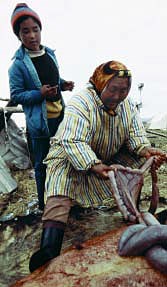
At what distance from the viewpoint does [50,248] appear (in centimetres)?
257

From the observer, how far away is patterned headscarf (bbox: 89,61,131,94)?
282 cm

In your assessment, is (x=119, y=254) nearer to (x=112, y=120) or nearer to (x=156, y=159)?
(x=156, y=159)

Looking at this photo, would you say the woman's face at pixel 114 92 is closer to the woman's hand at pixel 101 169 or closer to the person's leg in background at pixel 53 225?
the woman's hand at pixel 101 169

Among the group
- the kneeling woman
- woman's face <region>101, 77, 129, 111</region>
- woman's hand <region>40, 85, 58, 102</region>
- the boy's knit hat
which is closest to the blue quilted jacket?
woman's hand <region>40, 85, 58, 102</region>

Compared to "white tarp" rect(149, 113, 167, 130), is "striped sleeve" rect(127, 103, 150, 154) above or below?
above

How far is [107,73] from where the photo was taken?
9.37 feet

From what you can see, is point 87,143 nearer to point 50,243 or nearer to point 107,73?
point 107,73

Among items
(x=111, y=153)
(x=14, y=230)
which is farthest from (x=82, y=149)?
(x=14, y=230)

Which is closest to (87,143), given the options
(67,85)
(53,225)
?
(53,225)

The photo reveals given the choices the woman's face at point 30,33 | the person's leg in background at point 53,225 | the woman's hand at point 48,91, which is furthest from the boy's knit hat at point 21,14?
the person's leg in background at point 53,225

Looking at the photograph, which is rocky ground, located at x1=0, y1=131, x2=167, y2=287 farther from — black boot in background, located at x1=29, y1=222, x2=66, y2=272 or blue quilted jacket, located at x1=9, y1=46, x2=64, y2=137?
blue quilted jacket, located at x1=9, y1=46, x2=64, y2=137

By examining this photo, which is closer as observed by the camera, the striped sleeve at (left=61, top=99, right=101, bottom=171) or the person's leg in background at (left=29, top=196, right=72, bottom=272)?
the person's leg in background at (left=29, top=196, right=72, bottom=272)

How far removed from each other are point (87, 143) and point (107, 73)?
56cm

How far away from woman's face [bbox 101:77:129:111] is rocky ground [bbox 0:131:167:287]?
122 centimetres
